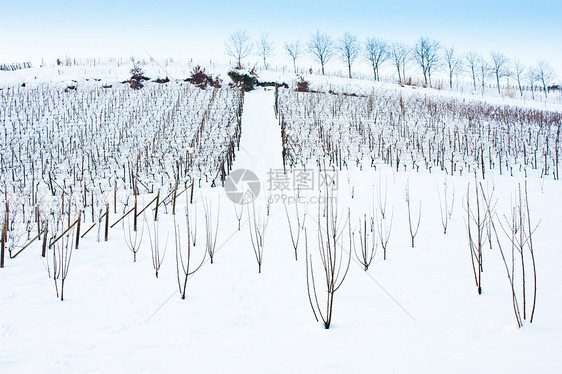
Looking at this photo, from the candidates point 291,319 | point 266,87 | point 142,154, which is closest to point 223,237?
point 291,319

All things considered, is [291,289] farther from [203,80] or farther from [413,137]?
[203,80]

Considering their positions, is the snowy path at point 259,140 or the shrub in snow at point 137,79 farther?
the shrub in snow at point 137,79

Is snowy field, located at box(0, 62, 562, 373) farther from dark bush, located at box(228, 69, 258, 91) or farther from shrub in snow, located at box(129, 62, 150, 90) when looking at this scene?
dark bush, located at box(228, 69, 258, 91)

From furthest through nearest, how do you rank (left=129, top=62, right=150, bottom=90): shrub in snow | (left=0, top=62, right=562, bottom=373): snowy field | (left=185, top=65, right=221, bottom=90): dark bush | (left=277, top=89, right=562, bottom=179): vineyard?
(left=185, top=65, right=221, bottom=90): dark bush → (left=129, top=62, right=150, bottom=90): shrub in snow → (left=277, top=89, right=562, bottom=179): vineyard → (left=0, top=62, right=562, bottom=373): snowy field

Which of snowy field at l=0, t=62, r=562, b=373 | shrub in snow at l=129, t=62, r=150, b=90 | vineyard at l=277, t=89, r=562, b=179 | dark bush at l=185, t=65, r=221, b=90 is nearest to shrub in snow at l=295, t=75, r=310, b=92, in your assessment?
vineyard at l=277, t=89, r=562, b=179

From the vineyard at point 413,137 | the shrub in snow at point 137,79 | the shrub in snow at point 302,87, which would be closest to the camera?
the vineyard at point 413,137

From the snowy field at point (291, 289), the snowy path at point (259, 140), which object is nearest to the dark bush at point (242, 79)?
the snowy path at point (259, 140)

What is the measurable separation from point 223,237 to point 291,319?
2014mm

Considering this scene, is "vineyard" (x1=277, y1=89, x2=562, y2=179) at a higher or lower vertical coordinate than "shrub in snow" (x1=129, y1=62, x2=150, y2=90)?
lower

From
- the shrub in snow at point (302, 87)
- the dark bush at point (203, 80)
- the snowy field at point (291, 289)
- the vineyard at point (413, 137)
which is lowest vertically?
the snowy field at point (291, 289)

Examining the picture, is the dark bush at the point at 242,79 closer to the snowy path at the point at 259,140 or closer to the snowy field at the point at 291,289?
the snowy path at the point at 259,140

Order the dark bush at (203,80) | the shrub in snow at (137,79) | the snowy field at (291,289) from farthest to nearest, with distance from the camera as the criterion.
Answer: the dark bush at (203,80) < the shrub in snow at (137,79) < the snowy field at (291,289)

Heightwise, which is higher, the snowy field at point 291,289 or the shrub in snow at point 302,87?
the shrub in snow at point 302,87

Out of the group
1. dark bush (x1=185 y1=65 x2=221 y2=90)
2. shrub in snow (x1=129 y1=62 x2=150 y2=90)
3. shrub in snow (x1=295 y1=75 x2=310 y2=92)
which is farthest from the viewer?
shrub in snow (x1=295 y1=75 x2=310 y2=92)
